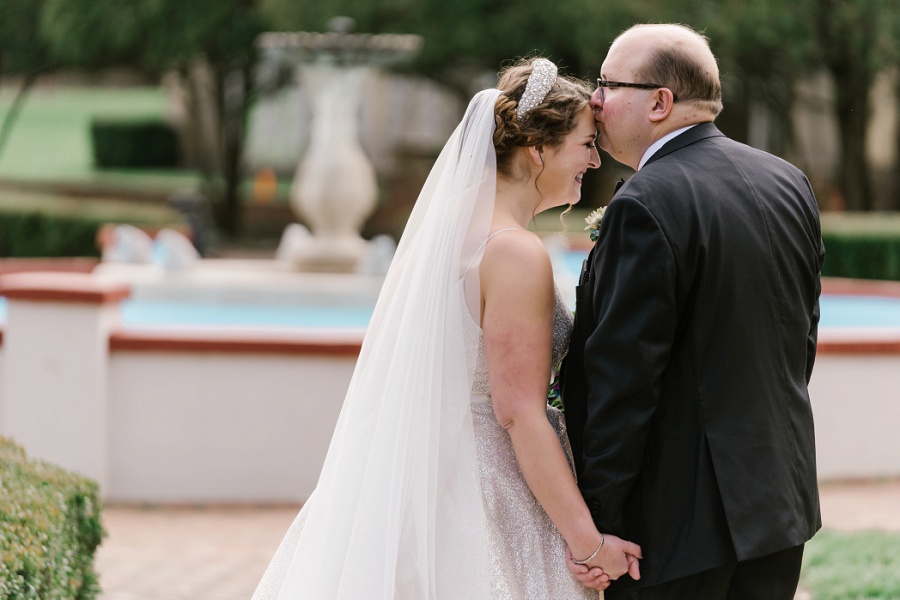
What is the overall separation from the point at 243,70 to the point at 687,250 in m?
22.8

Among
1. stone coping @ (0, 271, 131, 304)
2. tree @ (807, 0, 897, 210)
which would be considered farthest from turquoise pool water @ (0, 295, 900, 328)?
tree @ (807, 0, 897, 210)

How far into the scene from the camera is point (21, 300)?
735 cm

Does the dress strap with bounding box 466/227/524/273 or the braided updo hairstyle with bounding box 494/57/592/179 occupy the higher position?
the braided updo hairstyle with bounding box 494/57/592/179

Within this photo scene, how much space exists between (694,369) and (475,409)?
598 mm

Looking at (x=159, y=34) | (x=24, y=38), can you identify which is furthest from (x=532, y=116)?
(x=24, y=38)

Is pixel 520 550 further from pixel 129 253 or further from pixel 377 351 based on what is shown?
pixel 129 253

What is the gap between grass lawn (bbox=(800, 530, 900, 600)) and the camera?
17.2 ft

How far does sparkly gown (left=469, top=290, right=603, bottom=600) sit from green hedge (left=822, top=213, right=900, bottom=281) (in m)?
14.9

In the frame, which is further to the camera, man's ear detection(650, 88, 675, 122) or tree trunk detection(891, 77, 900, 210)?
tree trunk detection(891, 77, 900, 210)

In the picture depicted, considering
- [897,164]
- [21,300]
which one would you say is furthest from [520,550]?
[897,164]

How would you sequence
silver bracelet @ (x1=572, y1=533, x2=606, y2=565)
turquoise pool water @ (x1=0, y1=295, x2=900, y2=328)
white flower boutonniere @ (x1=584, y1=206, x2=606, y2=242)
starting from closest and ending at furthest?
silver bracelet @ (x1=572, y1=533, x2=606, y2=565), white flower boutonniere @ (x1=584, y1=206, x2=606, y2=242), turquoise pool water @ (x1=0, y1=295, x2=900, y2=328)

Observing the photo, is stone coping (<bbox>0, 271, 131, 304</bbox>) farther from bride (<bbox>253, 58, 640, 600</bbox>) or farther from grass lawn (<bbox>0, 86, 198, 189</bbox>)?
grass lawn (<bbox>0, 86, 198, 189</bbox>)

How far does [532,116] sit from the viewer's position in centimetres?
306

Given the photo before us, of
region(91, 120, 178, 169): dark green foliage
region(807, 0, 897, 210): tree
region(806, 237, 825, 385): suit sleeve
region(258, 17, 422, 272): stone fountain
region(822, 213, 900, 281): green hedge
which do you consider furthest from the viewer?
region(91, 120, 178, 169): dark green foliage
